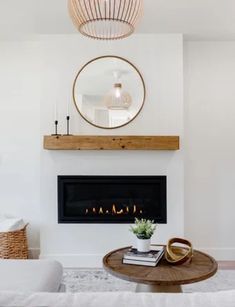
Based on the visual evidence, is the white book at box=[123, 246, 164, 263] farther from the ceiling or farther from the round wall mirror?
the ceiling

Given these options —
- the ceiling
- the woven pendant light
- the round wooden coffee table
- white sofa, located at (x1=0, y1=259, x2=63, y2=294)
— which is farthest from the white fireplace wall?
the woven pendant light

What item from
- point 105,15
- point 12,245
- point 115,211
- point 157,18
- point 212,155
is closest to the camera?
point 105,15

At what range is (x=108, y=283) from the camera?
9.90 ft

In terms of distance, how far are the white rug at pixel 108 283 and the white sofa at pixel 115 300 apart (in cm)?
182

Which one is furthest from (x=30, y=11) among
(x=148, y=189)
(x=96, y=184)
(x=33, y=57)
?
(x=148, y=189)

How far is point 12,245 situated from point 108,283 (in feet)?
3.78

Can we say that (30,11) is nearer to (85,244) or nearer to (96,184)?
(96,184)

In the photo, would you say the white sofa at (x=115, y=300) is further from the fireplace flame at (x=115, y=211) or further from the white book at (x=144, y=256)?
the fireplace flame at (x=115, y=211)

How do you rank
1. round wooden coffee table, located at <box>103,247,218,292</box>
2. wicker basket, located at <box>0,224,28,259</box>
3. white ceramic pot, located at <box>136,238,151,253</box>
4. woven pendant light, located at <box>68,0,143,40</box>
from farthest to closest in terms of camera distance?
1. wicker basket, located at <box>0,224,28,259</box>
2. white ceramic pot, located at <box>136,238,151,253</box>
3. round wooden coffee table, located at <box>103,247,218,292</box>
4. woven pendant light, located at <box>68,0,143,40</box>

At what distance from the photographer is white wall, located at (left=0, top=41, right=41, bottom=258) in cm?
393

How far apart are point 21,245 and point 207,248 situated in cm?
212

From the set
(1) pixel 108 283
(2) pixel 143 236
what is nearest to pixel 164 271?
(2) pixel 143 236

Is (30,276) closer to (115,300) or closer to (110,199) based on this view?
(115,300)

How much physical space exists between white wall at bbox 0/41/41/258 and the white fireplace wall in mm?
361
